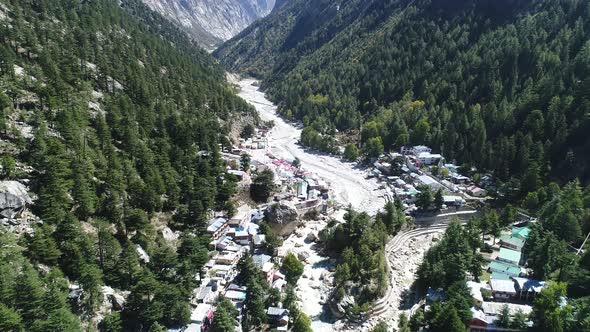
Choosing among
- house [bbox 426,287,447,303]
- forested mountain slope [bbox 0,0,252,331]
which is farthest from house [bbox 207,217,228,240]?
house [bbox 426,287,447,303]

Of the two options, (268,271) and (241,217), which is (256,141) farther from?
(268,271)

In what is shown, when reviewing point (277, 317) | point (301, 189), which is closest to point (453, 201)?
point (301, 189)

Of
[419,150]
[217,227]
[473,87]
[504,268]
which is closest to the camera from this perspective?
[504,268]

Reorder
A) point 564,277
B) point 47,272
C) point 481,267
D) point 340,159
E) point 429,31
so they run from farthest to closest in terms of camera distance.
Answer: point 429,31
point 340,159
point 481,267
point 564,277
point 47,272

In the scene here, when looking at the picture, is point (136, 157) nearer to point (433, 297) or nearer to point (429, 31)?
point (433, 297)

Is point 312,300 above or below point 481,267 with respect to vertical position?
below

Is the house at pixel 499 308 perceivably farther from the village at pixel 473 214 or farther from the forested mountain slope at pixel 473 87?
the forested mountain slope at pixel 473 87

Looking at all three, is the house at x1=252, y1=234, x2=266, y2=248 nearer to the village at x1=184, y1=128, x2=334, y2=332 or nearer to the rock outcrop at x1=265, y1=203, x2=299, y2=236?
the village at x1=184, y1=128, x2=334, y2=332

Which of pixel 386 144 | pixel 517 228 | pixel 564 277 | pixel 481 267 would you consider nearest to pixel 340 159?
pixel 386 144
